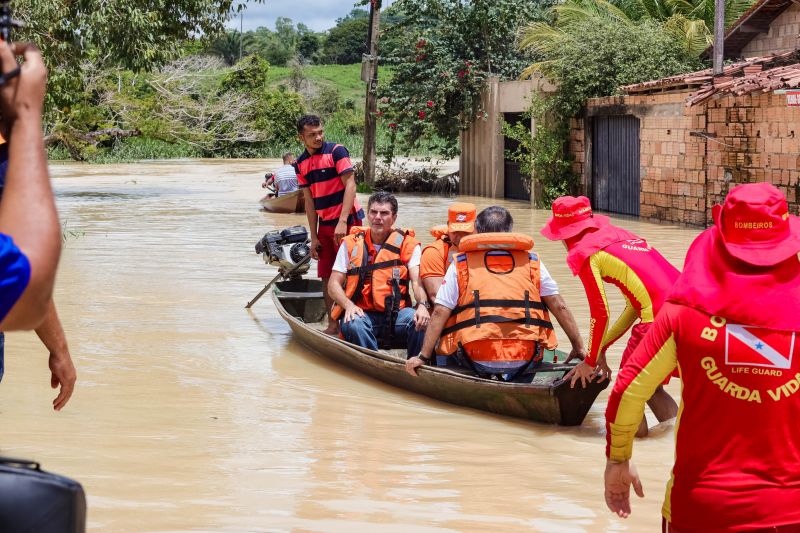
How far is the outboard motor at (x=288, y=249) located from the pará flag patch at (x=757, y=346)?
8.49m

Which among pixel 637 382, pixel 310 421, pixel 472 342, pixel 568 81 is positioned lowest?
pixel 310 421

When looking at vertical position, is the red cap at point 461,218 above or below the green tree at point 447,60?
below

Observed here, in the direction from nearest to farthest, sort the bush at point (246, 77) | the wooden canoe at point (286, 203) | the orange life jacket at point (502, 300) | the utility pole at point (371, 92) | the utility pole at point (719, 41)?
the orange life jacket at point (502, 300), the utility pole at point (719, 41), the wooden canoe at point (286, 203), the utility pole at point (371, 92), the bush at point (246, 77)

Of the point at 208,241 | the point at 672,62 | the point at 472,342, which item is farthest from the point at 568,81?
the point at 472,342

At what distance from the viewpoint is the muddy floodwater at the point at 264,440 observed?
18.8 ft

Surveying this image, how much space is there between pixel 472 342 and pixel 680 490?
4.32m

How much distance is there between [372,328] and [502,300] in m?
1.89

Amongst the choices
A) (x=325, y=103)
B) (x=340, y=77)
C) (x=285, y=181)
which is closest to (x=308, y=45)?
(x=340, y=77)

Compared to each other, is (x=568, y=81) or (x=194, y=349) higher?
(x=568, y=81)

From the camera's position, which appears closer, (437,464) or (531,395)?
(437,464)

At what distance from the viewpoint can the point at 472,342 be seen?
7.38 meters

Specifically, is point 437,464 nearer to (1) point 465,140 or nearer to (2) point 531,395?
(2) point 531,395

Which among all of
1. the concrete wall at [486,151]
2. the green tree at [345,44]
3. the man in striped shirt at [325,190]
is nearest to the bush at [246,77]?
the concrete wall at [486,151]

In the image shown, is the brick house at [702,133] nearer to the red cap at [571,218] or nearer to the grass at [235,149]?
the red cap at [571,218]
